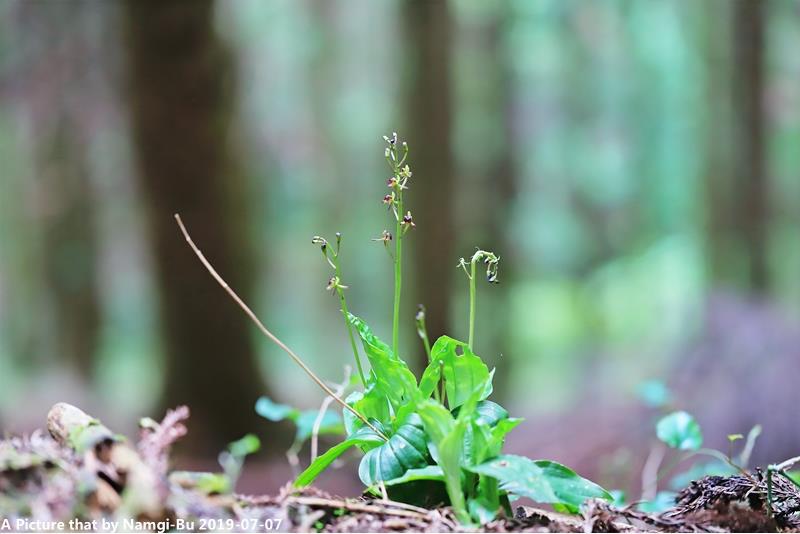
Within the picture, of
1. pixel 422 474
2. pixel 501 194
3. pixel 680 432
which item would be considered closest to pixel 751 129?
pixel 501 194

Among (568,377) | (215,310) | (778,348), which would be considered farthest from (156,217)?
(568,377)

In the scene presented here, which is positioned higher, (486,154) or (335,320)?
(486,154)

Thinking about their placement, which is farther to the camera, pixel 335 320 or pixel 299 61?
pixel 335 320

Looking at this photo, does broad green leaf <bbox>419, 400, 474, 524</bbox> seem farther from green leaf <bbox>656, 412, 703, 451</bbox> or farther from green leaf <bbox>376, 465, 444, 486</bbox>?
green leaf <bbox>656, 412, 703, 451</bbox>

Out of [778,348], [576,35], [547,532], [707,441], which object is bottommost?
[547,532]

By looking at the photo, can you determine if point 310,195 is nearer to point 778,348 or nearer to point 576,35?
point 576,35

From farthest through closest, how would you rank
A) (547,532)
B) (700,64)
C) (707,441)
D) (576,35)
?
(576,35), (700,64), (707,441), (547,532)

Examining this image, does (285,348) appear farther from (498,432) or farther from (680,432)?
(680,432)
